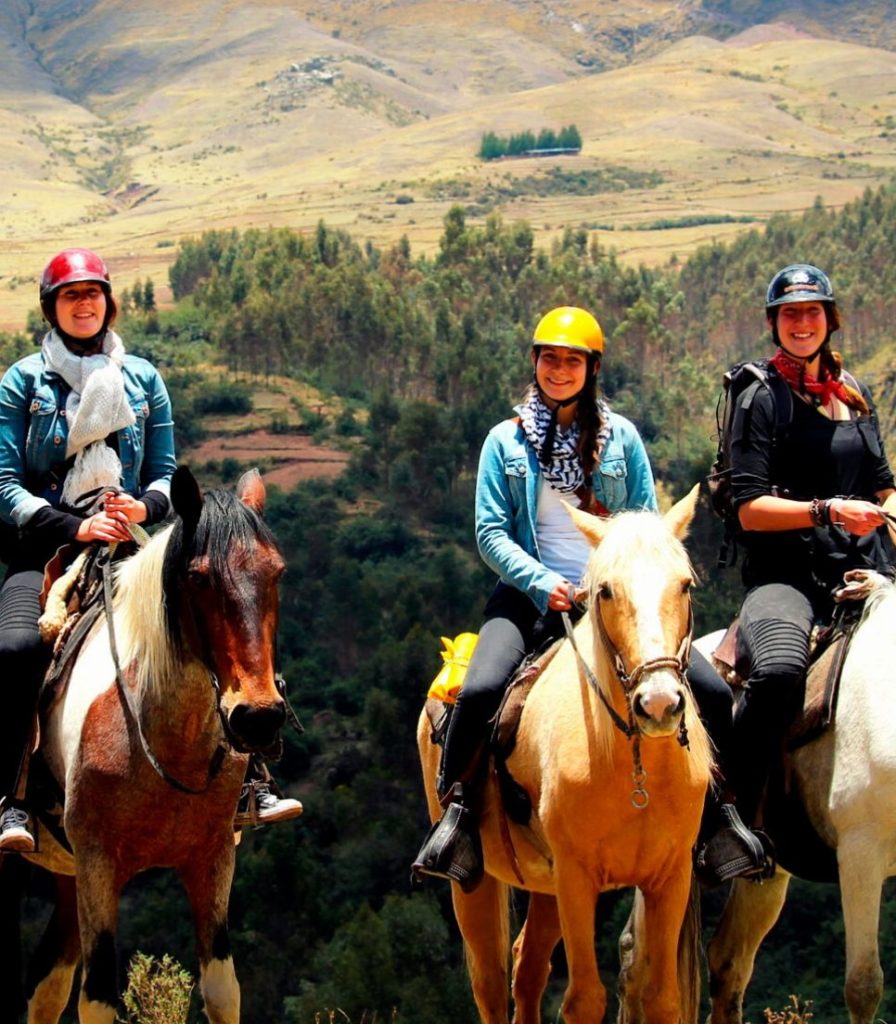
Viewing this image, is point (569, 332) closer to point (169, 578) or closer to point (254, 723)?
point (169, 578)

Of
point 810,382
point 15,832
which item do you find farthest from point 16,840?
point 810,382

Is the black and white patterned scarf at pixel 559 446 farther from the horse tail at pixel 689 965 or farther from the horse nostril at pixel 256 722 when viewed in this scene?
the horse nostril at pixel 256 722

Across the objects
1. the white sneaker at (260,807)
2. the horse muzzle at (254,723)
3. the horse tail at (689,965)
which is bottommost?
the horse tail at (689,965)

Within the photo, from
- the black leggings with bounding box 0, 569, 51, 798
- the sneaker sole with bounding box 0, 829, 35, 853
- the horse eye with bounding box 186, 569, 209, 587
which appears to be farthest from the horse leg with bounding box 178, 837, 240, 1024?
the horse eye with bounding box 186, 569, 209, 587

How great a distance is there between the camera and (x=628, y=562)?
6180 mm

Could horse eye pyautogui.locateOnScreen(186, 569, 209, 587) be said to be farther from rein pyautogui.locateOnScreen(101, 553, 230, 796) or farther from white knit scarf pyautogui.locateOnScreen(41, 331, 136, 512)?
white knit scarf pyautogui.locateOnScreen(41, 331, 136, 512)

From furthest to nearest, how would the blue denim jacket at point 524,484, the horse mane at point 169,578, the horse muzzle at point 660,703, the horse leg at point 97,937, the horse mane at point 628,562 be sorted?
the blue denim jacket at point 524,484
the horse leg at point 97,937
the horse mane at point 169,578
the horse mane at point 628,562
the horse muzzle at point 660,703

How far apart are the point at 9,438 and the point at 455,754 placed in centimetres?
264

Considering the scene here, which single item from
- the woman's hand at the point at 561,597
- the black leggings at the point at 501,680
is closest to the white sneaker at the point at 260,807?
the black leggings at the point at 501,680

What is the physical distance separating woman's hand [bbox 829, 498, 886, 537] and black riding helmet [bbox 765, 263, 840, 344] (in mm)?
1007

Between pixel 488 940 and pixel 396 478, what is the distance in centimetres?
7564

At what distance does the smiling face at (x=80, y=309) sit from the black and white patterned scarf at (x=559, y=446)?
7.12 ft

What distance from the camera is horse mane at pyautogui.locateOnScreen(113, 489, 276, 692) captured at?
640 cm

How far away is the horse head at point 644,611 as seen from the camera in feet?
19.1
